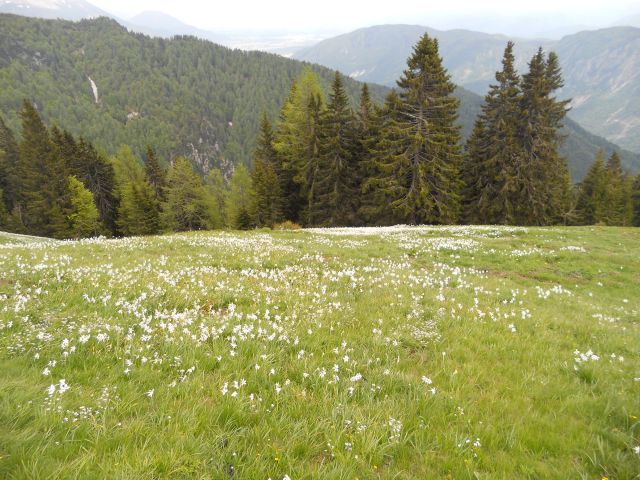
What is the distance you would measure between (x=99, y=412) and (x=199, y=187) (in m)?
70.4

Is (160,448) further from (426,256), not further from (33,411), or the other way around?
(426,256)

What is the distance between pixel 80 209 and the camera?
5934 cm

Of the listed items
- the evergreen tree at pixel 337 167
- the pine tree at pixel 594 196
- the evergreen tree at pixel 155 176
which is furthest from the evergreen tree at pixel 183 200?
the pine tree at pixel 594 196

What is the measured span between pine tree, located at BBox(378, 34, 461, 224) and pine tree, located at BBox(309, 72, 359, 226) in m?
7.62

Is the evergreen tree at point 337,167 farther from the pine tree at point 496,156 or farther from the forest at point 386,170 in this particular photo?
the pine tree at point 496,156

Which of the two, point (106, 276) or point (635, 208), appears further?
point (635, 208)

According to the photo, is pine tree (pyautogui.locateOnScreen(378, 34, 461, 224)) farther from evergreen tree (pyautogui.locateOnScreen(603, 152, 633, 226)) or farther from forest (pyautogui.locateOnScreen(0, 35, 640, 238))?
evergreen tree (pyautogui.locateOnScreen(603, 152, 633, 226))

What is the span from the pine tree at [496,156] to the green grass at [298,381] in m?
38.9

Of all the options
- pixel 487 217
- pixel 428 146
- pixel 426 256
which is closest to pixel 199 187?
pixel 428 146

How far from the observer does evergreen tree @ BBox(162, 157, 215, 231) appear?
65375 millimetres

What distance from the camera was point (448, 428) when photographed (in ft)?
13.8

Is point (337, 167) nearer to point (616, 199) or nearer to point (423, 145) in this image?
point (423, 145)

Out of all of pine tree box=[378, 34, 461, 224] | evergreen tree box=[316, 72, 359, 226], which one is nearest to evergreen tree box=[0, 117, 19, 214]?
evergreen tree box=[316, 72, 359, 226]

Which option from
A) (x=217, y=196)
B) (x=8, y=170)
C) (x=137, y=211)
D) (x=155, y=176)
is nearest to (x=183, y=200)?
(x=137, y=211)
